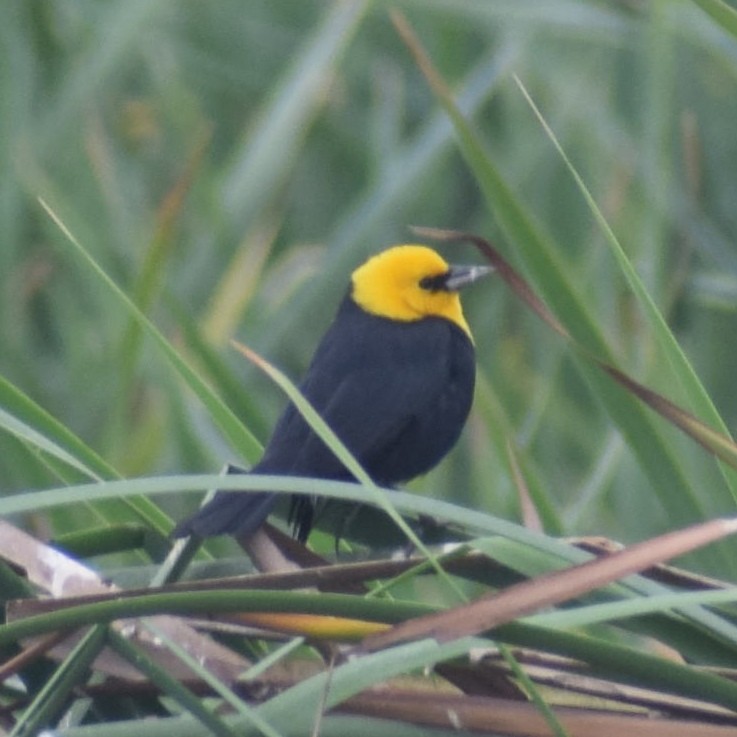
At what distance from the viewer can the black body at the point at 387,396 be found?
1.94m

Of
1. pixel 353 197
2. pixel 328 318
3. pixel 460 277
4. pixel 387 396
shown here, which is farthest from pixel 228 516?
pixel 353 197

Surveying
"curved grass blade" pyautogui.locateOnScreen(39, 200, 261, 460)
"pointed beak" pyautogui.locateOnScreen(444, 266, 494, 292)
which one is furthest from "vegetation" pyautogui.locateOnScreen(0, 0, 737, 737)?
"pointed beak" pyautogui.locateOnScreen(444, 266, 494, 292)

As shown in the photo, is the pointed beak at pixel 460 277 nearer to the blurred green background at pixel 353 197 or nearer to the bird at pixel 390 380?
the bird at pixel 390 380

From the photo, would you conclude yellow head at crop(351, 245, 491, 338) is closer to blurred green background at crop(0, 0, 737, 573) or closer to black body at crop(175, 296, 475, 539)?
black body at crop(175, 296, 475, 539)

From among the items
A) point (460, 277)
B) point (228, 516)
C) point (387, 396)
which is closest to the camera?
point (228, 516)

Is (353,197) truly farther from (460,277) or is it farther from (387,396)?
(387,396)

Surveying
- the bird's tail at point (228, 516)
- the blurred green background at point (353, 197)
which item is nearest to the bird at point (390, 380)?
the blurred green background at point (353, 197)

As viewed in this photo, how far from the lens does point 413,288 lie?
7.67 ft

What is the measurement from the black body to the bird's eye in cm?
9

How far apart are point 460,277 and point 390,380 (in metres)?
0.29

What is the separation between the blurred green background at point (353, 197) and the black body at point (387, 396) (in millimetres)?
125

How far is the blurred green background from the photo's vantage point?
243cm

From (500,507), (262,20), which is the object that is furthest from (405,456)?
(262,20)

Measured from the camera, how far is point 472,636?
0.97 meters
